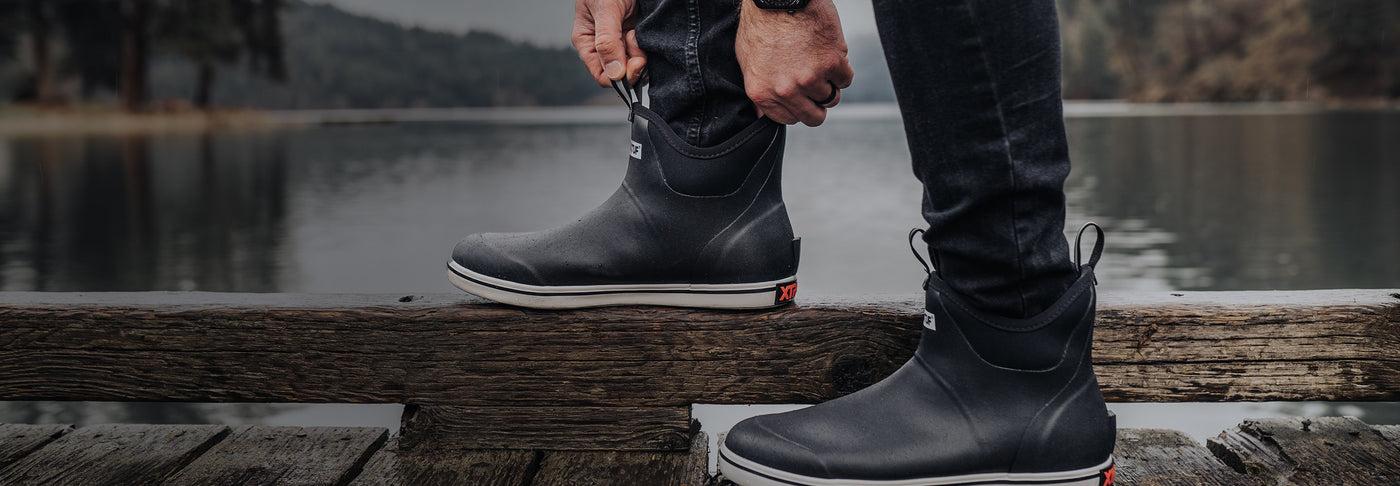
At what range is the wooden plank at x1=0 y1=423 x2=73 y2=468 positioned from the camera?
154 centimetres

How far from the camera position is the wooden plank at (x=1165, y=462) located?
1411 millimetres

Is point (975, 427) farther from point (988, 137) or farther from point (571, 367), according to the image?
point (571, 367)

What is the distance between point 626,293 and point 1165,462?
2.82 ft

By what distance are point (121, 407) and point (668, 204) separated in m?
3.68

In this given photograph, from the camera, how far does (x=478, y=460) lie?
1517 mm

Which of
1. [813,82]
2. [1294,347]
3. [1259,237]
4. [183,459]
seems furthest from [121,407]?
[1259,237]

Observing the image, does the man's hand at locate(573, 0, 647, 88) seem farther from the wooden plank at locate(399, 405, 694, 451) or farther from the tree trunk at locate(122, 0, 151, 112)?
the tree trunk at locate(122, 0, 151, 112)

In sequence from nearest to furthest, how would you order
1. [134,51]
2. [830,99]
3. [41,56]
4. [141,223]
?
[830,99]
[141,223]
[41,56]
[134,51]

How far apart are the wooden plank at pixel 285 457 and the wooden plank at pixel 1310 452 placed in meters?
1.35

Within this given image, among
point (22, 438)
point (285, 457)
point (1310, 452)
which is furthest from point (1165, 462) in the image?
point (22, 438)

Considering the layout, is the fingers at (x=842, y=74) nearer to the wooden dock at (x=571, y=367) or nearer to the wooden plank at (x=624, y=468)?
the wooden dock at (x=571, y=367)

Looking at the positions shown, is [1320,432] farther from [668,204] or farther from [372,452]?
[372,452]

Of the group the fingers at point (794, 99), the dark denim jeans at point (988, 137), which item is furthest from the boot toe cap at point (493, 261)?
the dark denim jeans at point (988, 137)

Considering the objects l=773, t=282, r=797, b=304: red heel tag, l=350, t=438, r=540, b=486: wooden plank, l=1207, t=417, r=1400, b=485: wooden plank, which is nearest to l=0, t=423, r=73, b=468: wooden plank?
l=350, t=438, r=540, b=486: wooden plank
